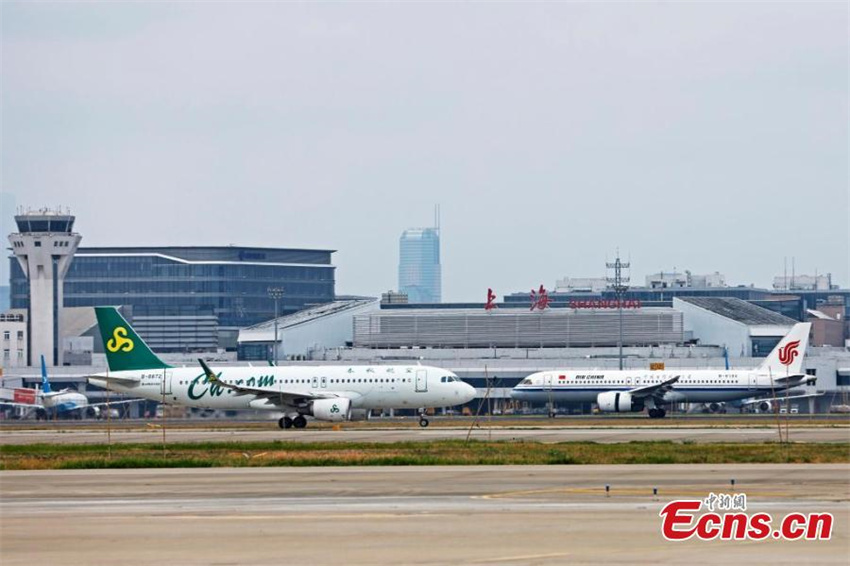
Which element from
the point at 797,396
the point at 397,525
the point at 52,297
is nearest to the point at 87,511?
the point at 397,525

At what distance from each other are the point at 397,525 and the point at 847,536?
948cm

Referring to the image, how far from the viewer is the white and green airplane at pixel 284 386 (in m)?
84.9

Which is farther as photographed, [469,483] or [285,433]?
[285,433]

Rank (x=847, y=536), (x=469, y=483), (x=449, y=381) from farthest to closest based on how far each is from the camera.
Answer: (x=449, y=381), (x=469, y=483), (x=847, y=536)

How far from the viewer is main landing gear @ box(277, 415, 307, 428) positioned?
84938 millimetres

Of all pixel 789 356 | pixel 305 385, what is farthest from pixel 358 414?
pixel 789 356

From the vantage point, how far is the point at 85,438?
75688 millimetres

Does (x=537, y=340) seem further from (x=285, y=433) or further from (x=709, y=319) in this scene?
(x=285, y=433)

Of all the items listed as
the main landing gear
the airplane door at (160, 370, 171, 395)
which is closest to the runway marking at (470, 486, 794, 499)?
the main landing gear

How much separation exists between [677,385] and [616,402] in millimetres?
5409

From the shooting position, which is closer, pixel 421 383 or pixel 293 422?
pixel 421 383

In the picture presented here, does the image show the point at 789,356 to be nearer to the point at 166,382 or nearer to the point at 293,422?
the point at 293,422

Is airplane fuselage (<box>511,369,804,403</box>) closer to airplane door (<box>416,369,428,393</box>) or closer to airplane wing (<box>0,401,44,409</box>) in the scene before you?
airplane door (<box>416,369,428,393</box>)

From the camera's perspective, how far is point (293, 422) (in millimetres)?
85438
